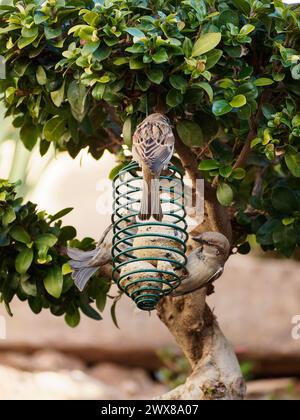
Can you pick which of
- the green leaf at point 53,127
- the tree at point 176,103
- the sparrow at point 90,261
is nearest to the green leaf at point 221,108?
the tree at point 176,103

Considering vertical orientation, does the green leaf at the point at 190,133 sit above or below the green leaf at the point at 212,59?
below

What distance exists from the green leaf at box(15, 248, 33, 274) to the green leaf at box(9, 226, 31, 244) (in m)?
0.03

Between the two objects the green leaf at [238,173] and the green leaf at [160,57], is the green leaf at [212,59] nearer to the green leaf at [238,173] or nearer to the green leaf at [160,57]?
the green leaf at [160,57]

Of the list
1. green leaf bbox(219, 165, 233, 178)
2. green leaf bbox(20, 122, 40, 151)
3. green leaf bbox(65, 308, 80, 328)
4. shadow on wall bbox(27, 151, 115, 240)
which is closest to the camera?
green leaf bbox(219, 165, 233, 178)

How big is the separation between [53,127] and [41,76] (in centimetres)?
21

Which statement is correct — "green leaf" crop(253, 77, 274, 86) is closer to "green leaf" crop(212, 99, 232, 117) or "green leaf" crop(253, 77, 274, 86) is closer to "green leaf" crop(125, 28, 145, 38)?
"green leaf" crop(212, 99, 232, 117)

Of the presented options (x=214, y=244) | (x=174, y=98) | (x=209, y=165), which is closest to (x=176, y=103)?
(x=174, y=98)

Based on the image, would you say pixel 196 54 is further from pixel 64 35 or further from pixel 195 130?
pixel 64 35

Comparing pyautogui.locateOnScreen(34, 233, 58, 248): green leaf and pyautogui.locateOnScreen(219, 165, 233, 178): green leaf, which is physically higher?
pyautogui.locateOnScreen(219, 165, 233, 178): green leaf

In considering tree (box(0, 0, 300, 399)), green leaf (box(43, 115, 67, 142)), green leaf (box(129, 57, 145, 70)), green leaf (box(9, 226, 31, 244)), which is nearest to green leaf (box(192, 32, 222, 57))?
tree (box(0, 0, 300, 399))

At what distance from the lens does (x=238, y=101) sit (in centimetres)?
198

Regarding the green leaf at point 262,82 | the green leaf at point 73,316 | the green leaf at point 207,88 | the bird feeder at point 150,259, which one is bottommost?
the green leaf at point 73,316

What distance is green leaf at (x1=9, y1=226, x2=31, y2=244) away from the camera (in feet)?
7.07

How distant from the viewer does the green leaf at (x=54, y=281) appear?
216cm
